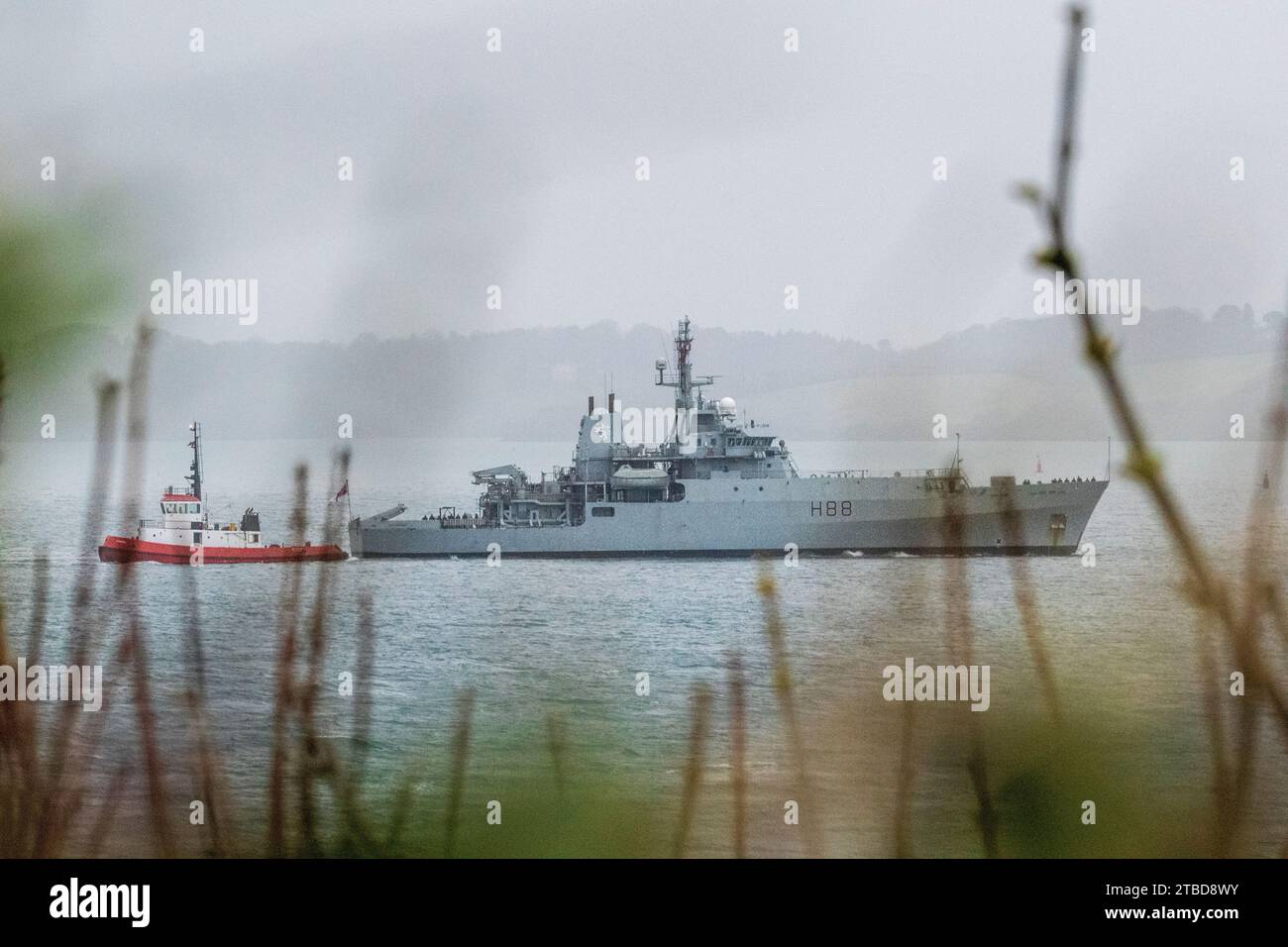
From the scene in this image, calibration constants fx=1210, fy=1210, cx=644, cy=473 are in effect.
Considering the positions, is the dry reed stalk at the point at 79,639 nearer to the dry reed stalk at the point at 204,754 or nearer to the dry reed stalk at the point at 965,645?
Result: the dry reed stalk at the point at 204,754

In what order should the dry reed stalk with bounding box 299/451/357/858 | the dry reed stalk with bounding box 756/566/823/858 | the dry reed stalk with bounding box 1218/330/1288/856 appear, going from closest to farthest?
the dry reed stalk with bounding box 1218/330/1288/856
the dry reed stalk with bounding box 756/566/823/858
the dry reed stalk with bounding box 299/451/357/858

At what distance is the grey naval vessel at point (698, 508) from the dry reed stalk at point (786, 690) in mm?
12015

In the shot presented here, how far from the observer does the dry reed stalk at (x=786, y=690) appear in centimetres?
94

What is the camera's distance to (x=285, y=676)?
3.54 feet

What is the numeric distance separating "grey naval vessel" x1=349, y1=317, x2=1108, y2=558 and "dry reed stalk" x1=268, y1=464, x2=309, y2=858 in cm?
1198

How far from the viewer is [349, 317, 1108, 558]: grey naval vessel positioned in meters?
13.7

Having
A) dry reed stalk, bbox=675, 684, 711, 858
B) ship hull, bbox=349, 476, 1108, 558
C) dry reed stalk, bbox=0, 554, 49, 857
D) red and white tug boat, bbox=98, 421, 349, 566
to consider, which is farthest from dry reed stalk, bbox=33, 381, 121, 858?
ship hull, bbox=349, 476, 1108, 558

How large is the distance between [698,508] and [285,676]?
1304cm

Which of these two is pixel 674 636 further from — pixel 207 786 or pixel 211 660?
pixel 207 786

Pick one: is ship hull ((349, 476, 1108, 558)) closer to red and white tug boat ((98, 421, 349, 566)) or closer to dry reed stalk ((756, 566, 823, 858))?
red and white tug boat ((98, 421, 349, 566))

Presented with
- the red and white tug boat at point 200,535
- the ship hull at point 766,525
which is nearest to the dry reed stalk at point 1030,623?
the red and white tug boat at point 200,535

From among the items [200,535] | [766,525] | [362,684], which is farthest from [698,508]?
[362,684]

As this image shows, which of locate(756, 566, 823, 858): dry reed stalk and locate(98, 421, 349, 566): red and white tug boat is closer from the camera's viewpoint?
locate(756, 566, 823, 858): dry reed stalk
